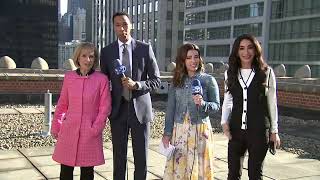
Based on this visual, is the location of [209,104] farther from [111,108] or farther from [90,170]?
[90,170]

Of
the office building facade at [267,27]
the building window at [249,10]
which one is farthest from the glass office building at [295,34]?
the building window at [249,10]

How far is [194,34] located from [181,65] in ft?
250

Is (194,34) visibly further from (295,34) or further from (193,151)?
(193,151)

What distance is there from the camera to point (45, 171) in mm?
6230

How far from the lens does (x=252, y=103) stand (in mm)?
4105

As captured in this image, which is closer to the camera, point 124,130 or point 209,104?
point 209,104

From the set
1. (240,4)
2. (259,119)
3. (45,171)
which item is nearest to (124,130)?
(259,119)

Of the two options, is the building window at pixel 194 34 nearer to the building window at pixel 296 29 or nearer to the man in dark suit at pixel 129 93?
the building window at pixel 296 29

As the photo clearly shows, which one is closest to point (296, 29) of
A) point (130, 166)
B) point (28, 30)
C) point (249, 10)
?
point (249, 10)

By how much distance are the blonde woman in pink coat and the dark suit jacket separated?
142 millimetres

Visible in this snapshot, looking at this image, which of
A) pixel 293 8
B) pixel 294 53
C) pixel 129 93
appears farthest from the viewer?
pixel 293 8

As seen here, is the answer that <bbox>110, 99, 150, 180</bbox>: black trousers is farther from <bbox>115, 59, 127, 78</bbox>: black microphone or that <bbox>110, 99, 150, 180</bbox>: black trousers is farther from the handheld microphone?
the handheld microphone

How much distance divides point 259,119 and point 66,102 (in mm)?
1965

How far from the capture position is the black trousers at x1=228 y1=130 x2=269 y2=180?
4.10 m
